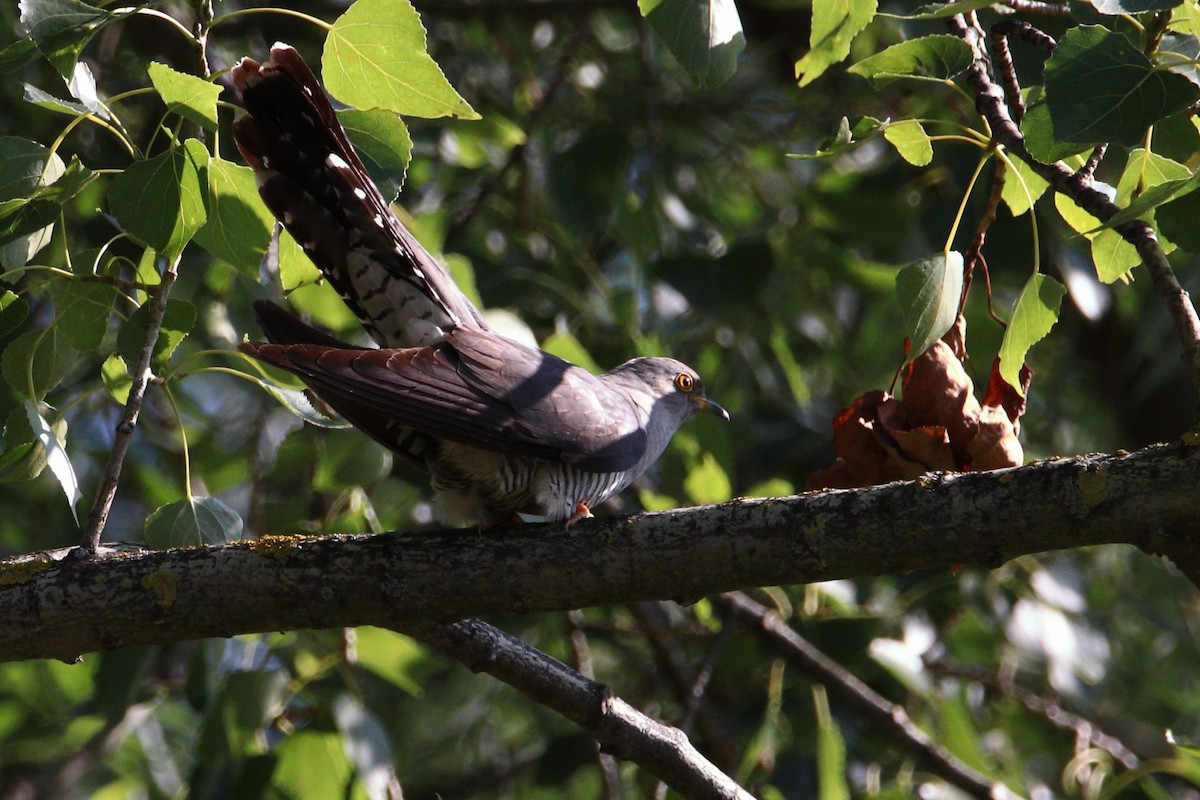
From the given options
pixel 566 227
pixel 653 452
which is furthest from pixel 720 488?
pixel 566 227

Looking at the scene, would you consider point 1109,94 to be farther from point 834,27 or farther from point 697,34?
point 697,34

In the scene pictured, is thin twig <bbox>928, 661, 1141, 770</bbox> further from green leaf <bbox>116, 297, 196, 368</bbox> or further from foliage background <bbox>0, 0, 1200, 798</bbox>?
green leaf <bbox>116, 297, 196, 368</bbox>

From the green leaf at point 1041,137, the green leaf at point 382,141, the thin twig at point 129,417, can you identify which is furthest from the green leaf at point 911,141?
the thin twig at point 129,417

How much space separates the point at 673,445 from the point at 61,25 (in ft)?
7.91

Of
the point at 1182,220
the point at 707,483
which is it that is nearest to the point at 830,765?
the point at 707,483

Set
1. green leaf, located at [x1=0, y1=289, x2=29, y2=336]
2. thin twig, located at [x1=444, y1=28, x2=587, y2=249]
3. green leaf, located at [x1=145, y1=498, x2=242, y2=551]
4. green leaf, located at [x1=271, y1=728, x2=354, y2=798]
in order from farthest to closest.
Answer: thin twig, located at [x1=444, y1=28, x2=587, y2=249] < green leaf, located at [x1=271, y1=728, x2=354, y2=798] < green leaf, located at [x1=145, y1=498, x2=242, y2=551] < green leaf, located at [x1=0, y1=289, x2=29, y2=336]

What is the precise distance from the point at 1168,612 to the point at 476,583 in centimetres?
470

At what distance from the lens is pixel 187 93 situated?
177 centimetres

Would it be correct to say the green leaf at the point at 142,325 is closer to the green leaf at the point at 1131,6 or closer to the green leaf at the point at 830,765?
the green leaf at the point at 1131,6

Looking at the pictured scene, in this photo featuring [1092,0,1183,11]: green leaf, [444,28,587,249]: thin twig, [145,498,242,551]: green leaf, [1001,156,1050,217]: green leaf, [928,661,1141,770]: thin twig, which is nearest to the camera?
[1092,0,1183,11]: green leaf

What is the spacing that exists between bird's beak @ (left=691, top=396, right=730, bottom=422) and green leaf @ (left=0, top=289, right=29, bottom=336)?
1.98 meters

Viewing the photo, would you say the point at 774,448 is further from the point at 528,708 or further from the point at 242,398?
the point at 242,398

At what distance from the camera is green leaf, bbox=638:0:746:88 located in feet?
6.35

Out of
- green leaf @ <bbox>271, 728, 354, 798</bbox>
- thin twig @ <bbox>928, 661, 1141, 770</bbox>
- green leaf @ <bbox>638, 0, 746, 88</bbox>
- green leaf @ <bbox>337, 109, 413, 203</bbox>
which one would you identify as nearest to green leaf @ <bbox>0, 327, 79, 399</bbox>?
green leaf @ <bbox>337, 109, 413, 203</bbox>
